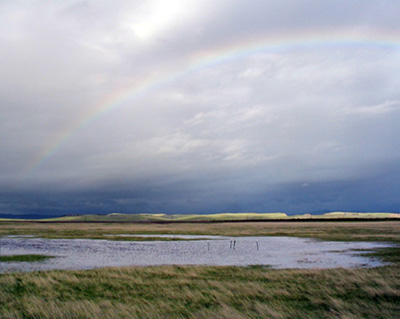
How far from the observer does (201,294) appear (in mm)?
19781

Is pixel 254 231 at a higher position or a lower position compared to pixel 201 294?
lower

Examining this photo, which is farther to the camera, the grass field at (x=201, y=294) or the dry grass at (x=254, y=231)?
the dry grass at (x=254, y=231)

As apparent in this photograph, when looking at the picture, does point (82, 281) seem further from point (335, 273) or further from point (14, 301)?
point (335, 273)

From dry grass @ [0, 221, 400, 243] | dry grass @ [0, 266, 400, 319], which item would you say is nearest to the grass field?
dry grass @ [0, 266, 400, 319]

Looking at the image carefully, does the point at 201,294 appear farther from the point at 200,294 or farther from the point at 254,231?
the point at 254,231

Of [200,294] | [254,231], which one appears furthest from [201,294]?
[254,231]

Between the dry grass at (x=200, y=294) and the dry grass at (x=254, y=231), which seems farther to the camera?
the dry grass at (x=254, y=231)

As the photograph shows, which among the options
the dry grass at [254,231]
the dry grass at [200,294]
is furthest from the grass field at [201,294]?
the dry grass at [254,231]

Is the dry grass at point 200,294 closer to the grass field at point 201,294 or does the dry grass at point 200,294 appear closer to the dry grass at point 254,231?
the grass field at point 201,294

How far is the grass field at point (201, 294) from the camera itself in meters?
15.7

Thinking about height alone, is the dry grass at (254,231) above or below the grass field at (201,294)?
below

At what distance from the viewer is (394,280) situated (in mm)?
22688

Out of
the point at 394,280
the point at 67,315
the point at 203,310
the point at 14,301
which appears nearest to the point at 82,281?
the point at 14,301

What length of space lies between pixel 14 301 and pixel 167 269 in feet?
42.7
